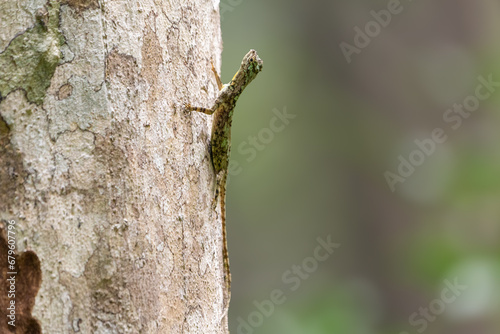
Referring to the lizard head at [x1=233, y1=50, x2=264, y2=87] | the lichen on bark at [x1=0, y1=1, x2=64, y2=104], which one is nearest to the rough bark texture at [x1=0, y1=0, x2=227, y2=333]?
the lichen on bark at [x1=0, y1=1, x2=64, y2=104]

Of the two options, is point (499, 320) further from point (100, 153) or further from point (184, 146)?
point (100, 153)

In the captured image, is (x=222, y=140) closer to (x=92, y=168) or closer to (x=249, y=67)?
(x=249, y=67)

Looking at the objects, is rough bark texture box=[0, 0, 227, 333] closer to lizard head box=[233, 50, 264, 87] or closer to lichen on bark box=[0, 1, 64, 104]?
lichen on bark box=[0, 1, 64, 104]

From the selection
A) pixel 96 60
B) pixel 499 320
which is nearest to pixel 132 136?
pixel 96 60

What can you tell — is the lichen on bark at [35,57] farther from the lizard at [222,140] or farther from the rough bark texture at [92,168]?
the lizard at [222,140]

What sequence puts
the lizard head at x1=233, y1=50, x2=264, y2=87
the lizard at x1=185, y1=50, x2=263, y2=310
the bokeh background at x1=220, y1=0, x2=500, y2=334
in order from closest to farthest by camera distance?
the lizard at x1=185, y1=50, x2=263, y2=310 → the lizard head at x1=233, y1=50, x2=264, y2=87 → the bokeh background at x1=220, y1=0, x2=500, y2=334

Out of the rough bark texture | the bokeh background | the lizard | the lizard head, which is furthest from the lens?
the bokeh background
